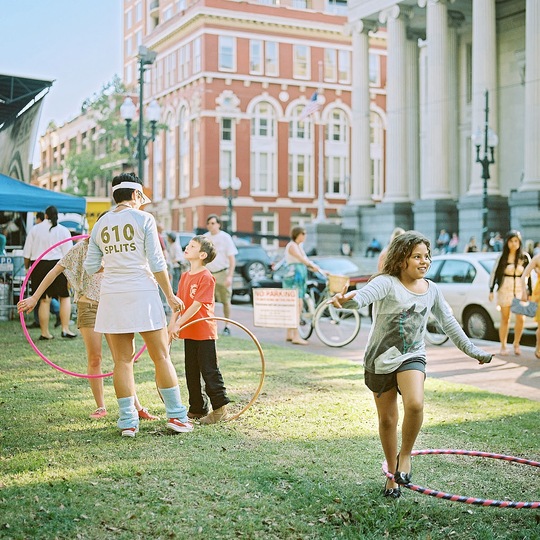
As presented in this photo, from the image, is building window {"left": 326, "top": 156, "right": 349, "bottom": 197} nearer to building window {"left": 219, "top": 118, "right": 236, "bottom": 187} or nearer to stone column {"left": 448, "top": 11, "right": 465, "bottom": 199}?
building window {"left": 219, "top": 118, "right": 236, "bottom": 187}

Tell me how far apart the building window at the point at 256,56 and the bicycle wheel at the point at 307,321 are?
165ft

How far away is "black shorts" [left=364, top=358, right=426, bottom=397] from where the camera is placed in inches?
213

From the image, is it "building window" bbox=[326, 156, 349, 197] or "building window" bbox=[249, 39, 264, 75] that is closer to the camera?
"building window" bbox=[249, 39, 264, 75]

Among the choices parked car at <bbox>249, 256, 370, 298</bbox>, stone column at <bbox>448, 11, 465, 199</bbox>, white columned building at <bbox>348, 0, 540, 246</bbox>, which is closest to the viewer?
parked car at <bbox>249, 256, 370, 298</bbox>

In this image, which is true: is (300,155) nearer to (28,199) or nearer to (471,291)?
(28,199)

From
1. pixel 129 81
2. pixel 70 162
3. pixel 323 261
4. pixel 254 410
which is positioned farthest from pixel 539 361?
pixel 129 81

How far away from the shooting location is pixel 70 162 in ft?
191

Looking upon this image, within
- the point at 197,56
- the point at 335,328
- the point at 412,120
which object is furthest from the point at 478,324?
the point at 197,56

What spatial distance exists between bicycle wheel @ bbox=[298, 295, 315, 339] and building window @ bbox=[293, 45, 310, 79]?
52.0 metres

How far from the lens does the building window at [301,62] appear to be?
65.2 metres

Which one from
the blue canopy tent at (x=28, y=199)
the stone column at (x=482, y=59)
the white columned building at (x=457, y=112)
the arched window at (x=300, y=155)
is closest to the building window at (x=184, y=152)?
the arched window at (x=300, y=155)

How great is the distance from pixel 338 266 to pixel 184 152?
43491 mm

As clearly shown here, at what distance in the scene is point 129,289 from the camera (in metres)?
6.79

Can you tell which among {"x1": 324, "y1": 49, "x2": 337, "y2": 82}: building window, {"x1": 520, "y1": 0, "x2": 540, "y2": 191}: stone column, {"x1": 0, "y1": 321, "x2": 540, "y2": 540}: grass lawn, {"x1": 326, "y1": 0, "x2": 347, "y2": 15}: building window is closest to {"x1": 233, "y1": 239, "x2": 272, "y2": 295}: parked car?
{"x1": 520, "y1": 0, "x2": 540, "y2": 191}: stone column
